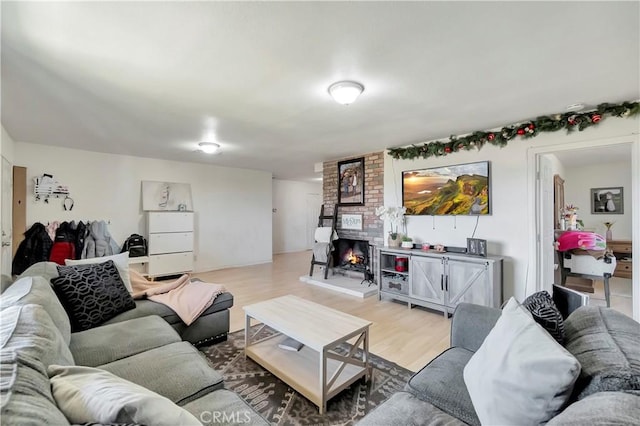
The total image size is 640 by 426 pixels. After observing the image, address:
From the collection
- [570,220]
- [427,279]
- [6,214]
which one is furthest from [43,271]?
[570,220]

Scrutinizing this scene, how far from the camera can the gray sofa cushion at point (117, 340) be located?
5.37ft

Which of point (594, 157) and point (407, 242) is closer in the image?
point (407, 242)

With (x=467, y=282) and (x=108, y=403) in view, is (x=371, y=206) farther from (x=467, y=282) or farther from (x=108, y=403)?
(x=108, y=403)

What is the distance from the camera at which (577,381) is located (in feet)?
3.01

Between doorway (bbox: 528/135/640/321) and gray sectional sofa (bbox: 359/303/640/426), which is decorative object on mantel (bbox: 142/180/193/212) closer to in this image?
gray sectional sofa (bbox: 359/303/640/426)

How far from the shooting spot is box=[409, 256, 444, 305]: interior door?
3.62m

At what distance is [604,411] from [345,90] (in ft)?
7.39

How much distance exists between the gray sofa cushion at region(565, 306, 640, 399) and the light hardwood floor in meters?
1.37

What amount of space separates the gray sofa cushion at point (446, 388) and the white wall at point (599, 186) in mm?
6359

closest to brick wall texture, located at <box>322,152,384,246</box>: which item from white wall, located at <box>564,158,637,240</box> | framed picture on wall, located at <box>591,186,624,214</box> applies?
white wall, located at <box>564,158,637,240</box>

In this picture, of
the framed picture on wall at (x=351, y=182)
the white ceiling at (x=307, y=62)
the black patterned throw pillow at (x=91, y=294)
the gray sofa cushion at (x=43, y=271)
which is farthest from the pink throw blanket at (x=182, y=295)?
the framed picture on wall at (x=351, y=182)

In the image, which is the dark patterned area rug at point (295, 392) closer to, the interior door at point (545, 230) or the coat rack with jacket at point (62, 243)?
the interior door at point (545, 230)

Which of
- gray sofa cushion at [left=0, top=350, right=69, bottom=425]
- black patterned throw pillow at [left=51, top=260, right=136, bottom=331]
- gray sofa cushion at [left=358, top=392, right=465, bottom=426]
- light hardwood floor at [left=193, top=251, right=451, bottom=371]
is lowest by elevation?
light hardwood floor at [left=193, top=251, right=451, bottom=371]

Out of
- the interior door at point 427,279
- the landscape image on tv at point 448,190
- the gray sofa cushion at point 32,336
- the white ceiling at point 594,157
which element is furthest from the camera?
the white ceiling at point 594,157
